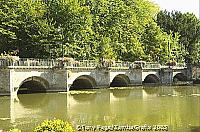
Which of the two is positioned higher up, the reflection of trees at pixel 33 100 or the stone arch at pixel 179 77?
the stone arch at pixel 179 77

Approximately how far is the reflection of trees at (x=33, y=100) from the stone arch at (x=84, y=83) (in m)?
9.05

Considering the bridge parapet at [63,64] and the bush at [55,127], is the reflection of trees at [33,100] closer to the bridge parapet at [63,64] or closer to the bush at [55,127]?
the bridge parapet at [63,64]

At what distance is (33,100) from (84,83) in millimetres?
14756

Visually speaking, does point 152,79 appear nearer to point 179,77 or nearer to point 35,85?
point 179,77

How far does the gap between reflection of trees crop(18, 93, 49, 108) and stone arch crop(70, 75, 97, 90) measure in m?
9.05

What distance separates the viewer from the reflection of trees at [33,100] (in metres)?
34.1

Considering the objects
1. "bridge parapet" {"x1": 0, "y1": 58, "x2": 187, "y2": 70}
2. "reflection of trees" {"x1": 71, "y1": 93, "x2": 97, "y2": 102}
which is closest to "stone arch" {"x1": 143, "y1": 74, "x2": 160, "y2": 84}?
"bridge parapet" {"x1": 0, "y1": 58, "x2": 187, "y2": 70}

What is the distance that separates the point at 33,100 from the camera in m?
37.4

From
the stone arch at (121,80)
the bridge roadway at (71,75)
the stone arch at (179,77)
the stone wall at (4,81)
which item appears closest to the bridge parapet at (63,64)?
the bridge roadway at (71,75)

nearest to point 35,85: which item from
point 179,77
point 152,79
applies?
point 152,79

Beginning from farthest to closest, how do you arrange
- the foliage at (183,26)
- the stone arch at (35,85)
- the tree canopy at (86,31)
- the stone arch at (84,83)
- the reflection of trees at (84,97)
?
the foliage at (183,26) < the tree canopy at (86,31) < the stone arch at (84,83) < the stone arch at (35,85) < the reflection of trees at (84,97)

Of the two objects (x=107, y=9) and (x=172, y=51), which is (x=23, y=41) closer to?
(x=107, y=9)

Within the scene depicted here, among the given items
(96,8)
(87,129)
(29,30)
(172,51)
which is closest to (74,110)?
(87,129)

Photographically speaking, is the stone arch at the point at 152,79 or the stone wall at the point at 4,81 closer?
the stone wall at the point at 4,81
